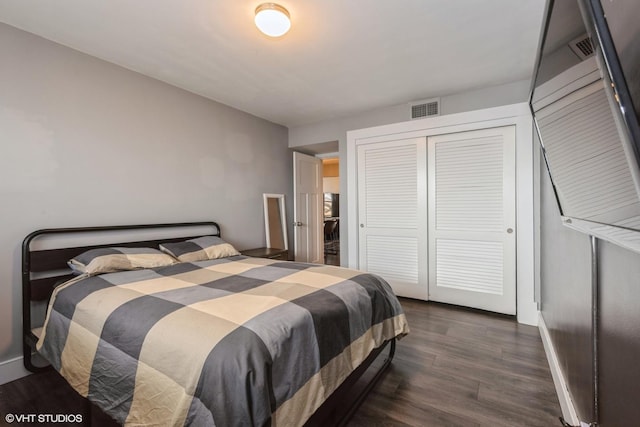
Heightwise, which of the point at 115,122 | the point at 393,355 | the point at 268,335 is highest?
the point at 115,122

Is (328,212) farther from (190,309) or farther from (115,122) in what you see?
(190,309)

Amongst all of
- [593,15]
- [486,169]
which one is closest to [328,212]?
[486,169]

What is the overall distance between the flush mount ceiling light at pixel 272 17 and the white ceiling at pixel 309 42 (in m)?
0.05

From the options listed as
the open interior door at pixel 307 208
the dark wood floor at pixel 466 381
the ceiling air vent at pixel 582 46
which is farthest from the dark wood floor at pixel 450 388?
the open interior door at pixel 307 208

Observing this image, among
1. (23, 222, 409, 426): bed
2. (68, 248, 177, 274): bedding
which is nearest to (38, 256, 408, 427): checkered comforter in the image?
(23, 222, 409, 426): bed

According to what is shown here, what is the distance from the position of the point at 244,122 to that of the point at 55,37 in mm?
1928

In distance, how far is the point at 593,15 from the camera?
0.48 meters

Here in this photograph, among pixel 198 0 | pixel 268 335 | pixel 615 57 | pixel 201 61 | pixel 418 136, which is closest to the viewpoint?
pixel 615 57

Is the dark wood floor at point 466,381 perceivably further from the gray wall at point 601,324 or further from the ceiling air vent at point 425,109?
the ceiling air vent at point 425,109

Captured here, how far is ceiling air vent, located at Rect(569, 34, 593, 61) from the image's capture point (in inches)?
22.3

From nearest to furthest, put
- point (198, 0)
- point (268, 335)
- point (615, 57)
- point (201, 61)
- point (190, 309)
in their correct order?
point (615, 57), point (268, 335), point (190, 309), point (198, 0), point (201, 61)

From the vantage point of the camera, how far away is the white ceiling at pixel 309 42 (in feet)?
6.07

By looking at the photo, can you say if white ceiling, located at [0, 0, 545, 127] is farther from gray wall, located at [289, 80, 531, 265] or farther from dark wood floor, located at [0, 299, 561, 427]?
dark wood floor, located at [0, 299, 561, 427]

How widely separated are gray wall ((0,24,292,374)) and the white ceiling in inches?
8.5
